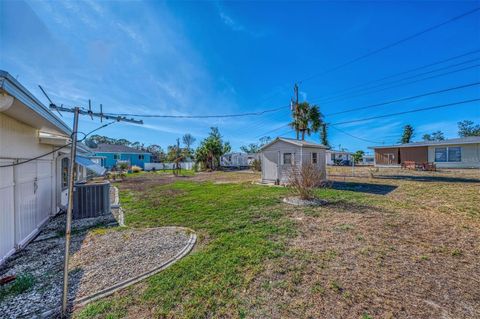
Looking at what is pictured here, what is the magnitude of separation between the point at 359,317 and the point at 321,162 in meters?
12.4

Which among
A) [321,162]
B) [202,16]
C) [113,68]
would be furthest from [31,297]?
[321,162]

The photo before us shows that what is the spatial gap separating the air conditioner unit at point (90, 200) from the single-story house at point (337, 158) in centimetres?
4063

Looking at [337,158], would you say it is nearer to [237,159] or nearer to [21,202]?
[237,159]

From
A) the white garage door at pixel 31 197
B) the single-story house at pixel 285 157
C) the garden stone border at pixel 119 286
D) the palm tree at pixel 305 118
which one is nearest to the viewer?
the garden stone border at pixel 119 286

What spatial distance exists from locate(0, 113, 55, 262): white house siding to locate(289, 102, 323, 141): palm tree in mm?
16524

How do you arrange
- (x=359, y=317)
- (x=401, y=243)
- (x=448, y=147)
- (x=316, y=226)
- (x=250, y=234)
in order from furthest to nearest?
(x=448, y=147)
(x=316, y=226)
(x=250, y=234)
(x=401, y=243)
(x=359, y=317)

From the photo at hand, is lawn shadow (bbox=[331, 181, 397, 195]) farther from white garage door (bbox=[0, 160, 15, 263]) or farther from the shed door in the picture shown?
white garage door (bbox=[0, 160, 15, 263])

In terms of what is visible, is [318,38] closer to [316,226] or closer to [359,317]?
[316,226]

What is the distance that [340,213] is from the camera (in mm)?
6078

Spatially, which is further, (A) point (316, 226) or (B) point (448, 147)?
(B) point (448, 147)

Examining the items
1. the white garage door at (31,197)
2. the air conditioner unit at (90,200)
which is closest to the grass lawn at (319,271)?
the air conditioner unit at (90,200)

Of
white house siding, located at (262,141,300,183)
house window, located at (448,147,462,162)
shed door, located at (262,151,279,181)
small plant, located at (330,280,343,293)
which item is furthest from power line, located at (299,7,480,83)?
house window, located at (448,147,462,162)

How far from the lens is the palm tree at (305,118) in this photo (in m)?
17.4

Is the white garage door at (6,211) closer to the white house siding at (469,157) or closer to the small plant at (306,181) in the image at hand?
the small plant at (306,181)
